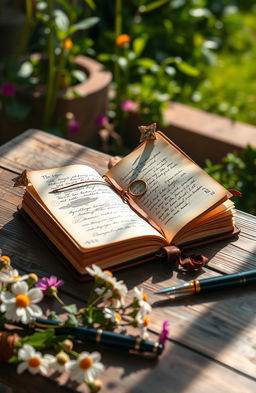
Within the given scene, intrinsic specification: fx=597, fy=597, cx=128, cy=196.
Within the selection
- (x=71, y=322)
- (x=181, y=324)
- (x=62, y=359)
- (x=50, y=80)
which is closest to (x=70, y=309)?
(x=71, y=322)

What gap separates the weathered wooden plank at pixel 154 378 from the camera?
1188 mm

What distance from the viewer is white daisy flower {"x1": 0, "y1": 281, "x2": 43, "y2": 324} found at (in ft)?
4.04

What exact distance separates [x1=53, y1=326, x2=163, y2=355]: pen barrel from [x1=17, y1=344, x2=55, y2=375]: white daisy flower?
114 millimetres

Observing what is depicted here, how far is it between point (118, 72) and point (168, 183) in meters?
1.93

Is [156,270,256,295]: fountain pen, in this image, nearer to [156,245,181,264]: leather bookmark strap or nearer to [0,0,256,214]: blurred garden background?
[156,245,181,264]: leather bookmark strap

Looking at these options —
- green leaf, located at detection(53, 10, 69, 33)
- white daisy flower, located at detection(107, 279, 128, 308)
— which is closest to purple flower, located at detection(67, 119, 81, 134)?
green leaf, located at detection(53, 10, 69, 33)

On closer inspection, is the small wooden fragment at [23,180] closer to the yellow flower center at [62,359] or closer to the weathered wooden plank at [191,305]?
the weathered wooden plank at [191,305]

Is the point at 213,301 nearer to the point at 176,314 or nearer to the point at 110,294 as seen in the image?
the point at 176,314

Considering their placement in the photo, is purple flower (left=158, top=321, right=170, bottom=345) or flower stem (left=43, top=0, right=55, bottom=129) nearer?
purple flower (left=158, top=321, right=170, bottom=345)

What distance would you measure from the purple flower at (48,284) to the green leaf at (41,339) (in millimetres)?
146

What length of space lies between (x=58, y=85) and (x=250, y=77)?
192 cm

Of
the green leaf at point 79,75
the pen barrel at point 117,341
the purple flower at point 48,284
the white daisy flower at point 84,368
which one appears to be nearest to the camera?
the white daisy flower at point 84,368

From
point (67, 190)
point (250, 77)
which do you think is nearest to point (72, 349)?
point (67, 190)

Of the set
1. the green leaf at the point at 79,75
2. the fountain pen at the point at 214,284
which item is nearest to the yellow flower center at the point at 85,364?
the fountain pen at the point at 214,284
